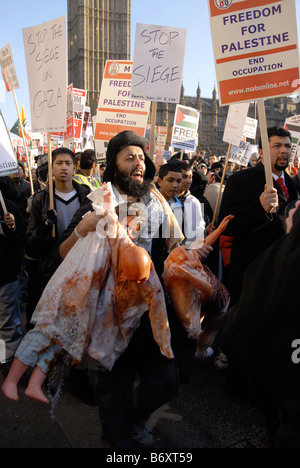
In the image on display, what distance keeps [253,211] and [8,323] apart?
7.09 ft

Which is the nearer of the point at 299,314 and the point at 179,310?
the point at 299,314

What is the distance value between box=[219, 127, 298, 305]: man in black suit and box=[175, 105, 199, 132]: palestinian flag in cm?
444

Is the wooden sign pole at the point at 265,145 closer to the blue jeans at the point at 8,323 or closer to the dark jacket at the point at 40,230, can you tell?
the dark jacket at the point at 40,230

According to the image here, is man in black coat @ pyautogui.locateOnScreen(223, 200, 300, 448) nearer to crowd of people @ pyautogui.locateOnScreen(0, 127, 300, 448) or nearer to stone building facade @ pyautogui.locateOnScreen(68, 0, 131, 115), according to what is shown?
crowd of people @ pyautogui.locateOnScreen(0, 127, 300, 448)

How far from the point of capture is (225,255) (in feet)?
13.8

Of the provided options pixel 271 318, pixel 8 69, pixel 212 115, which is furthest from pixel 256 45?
pixel 212 115

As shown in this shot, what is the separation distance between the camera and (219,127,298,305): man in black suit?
3.02 meters

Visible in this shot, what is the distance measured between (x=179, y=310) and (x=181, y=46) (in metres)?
3.23

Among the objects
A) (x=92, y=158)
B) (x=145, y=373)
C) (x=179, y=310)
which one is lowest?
(x=145, y=373)

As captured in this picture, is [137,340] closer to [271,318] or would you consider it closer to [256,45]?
[271,318]

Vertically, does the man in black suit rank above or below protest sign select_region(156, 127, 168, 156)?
below

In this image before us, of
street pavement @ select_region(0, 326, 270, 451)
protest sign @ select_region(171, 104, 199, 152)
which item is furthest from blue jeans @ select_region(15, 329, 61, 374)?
protest sign @ select_region(171, 104, 199, 152)
